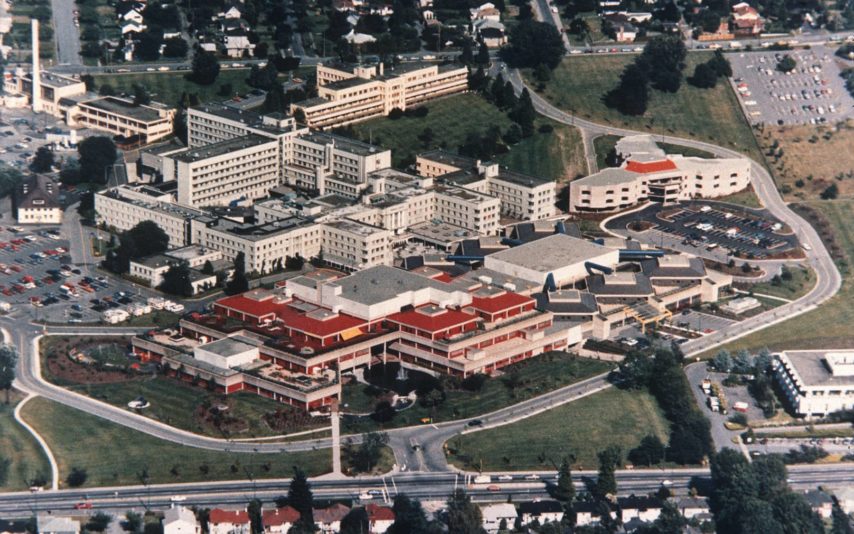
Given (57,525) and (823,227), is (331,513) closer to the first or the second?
(57,525)

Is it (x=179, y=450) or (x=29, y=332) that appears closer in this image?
(x=179, y=450)

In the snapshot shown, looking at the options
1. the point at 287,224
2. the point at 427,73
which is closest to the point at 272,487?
the point at 287,224

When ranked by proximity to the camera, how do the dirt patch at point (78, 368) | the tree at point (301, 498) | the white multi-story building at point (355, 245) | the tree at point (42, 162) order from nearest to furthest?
the tree at point (301, 498) → the dirt patch at point (78, 368) → the white multi-story building at point (355, 245) → the tree at point (42, 162)

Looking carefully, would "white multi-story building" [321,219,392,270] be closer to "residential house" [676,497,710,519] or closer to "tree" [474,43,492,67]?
"tree" [474,43,492,67]

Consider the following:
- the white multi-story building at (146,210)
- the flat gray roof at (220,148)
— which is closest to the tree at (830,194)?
the flat gray roof at (220,148)

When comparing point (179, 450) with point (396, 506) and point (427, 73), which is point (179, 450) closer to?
point (396, 506)

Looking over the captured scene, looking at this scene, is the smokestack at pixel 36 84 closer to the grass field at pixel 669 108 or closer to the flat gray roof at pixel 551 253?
the grass field at pixel 669 108
